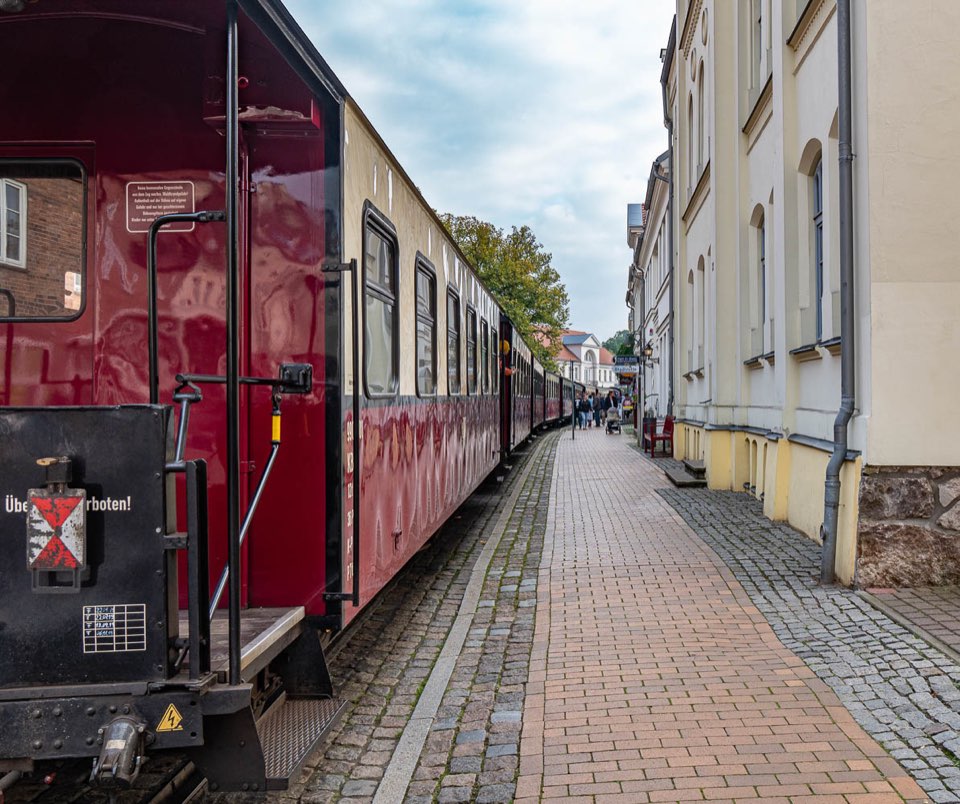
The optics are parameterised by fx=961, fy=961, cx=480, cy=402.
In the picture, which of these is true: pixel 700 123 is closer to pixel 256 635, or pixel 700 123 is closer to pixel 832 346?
pixel 832 346

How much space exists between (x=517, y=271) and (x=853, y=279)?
46.1 meters

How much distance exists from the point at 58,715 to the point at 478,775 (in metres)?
1.81

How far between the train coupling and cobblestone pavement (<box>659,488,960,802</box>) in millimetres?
2861

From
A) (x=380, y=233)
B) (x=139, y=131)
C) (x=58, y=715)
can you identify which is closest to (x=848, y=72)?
(x=380, y=233)

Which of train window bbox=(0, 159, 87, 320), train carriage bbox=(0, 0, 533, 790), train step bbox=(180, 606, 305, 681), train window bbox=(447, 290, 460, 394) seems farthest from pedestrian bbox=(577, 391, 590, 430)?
train window bbox=(0, 159, 87, 320)

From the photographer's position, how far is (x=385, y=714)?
16.5 ft

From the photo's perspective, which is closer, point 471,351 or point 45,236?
point 45,236

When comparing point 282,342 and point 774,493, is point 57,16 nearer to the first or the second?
point 282,342

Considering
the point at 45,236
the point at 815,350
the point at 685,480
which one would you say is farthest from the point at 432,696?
the point at 685,480

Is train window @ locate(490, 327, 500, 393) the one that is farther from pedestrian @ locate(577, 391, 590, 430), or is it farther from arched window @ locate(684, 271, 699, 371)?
pedestrian @ locate(577, 391, 590, 430)

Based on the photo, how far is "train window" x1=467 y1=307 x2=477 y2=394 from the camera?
10.3 metres

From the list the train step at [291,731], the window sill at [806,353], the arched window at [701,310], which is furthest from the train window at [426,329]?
the arched window at [701,310]

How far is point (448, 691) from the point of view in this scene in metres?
5.34

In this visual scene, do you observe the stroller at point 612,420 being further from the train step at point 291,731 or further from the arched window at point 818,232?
the train step at point 291,731
